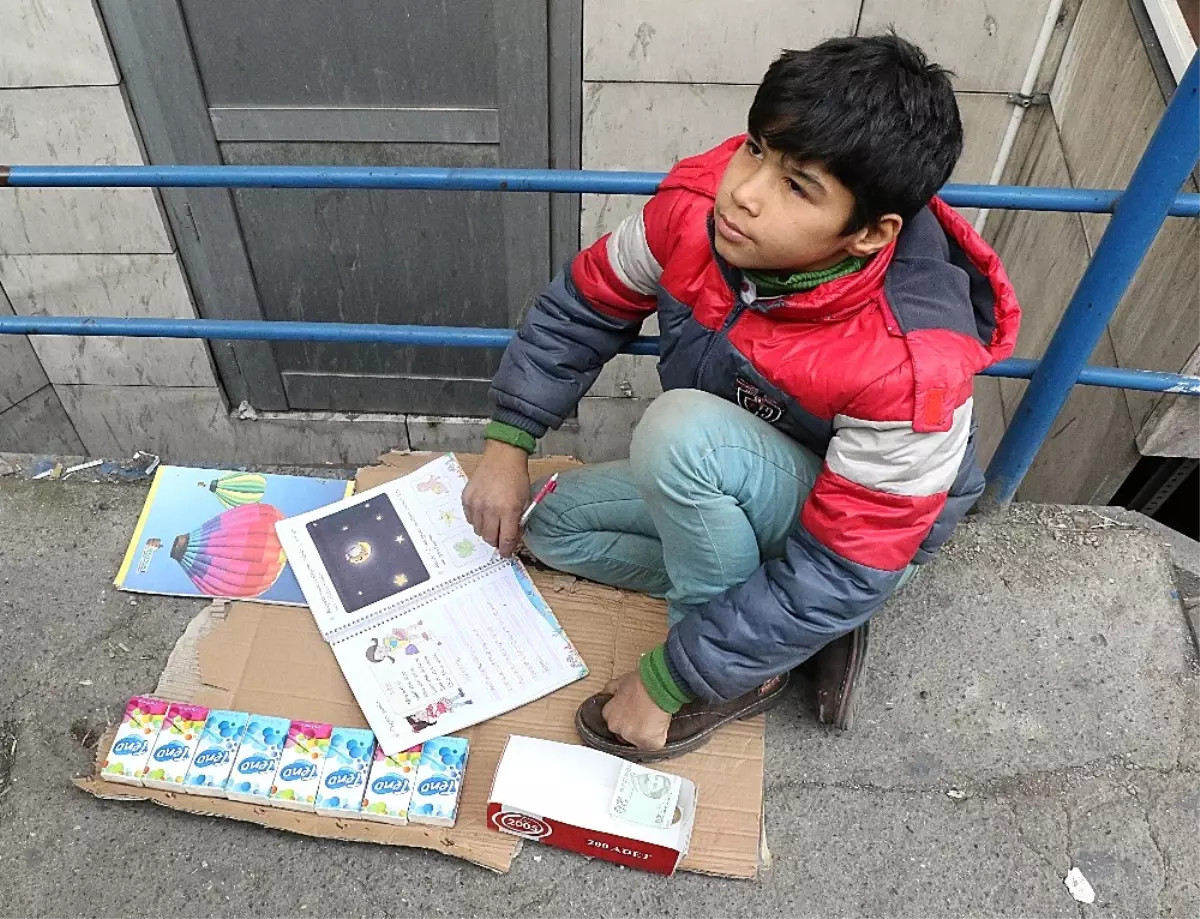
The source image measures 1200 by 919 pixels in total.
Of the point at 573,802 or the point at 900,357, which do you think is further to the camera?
the point at 573,802

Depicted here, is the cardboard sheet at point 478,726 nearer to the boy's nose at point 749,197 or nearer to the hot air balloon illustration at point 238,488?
the hot air balloon illustration at point 238,488

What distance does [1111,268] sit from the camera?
127 cm

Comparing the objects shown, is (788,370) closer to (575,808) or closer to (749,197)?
Answer: (749,197)

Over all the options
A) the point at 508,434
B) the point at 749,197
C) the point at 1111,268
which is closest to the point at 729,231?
the point at 749,197

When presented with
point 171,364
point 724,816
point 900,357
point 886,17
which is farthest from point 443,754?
point 171,364

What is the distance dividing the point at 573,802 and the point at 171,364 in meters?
2.43

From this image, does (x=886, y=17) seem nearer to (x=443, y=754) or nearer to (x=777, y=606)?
(x=777, y=606)

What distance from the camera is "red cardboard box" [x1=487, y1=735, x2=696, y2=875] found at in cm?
114

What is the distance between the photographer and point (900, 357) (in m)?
1.00

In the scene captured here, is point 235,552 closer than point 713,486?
No

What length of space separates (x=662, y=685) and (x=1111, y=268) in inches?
36.8

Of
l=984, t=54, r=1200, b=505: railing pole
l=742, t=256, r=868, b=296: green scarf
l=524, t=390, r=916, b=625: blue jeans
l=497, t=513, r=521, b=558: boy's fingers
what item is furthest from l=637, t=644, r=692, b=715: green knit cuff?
l=984, t=54, r=1200, b=505: railing pole

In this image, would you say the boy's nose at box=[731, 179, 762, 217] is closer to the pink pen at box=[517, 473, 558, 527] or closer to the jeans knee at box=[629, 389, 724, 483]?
the jeans knee at box=[629, 389, 724, 483]

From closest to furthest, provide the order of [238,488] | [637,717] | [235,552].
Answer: [637,717] → [235,552] → [238,488]
